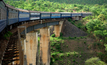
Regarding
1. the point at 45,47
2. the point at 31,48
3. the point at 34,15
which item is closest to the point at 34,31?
the point at 31,48

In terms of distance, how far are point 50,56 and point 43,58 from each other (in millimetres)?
1652

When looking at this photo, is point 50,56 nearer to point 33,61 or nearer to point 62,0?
point 33,61

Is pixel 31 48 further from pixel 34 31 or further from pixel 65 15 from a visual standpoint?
pixel 65 15

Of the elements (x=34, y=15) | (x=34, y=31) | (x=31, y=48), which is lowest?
(x=31, y=48)

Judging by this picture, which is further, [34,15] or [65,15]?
[65,15]

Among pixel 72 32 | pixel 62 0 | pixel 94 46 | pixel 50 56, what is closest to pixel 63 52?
pixel 50 56

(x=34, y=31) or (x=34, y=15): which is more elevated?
(x=34, y=15)

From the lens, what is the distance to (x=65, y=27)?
42.5 meters

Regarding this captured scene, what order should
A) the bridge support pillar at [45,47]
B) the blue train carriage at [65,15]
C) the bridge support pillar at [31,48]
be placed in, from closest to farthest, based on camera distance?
the bridge support pillar at [31,48]
the bridge support pillar at [45,47]
the blue train carriage at [65,15]

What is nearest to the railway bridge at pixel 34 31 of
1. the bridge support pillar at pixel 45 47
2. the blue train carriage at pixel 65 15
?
the bridge support pillar at pixel 45 47

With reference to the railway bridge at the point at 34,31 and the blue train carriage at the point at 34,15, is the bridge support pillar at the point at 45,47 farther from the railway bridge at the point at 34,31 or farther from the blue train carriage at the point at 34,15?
the blue train carriage at the point at 34,15

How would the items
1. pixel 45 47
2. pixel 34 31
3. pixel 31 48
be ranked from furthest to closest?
pixel 45 47
pixel 31 48
pixel 34 31

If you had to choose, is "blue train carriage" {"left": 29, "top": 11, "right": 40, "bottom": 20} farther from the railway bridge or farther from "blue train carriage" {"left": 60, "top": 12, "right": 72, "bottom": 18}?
"blue train carriage" {"left": 60, "top": 12, "right": 72, "bottom": 18}

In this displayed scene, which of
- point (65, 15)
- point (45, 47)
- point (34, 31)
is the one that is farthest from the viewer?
point (65, 15)
